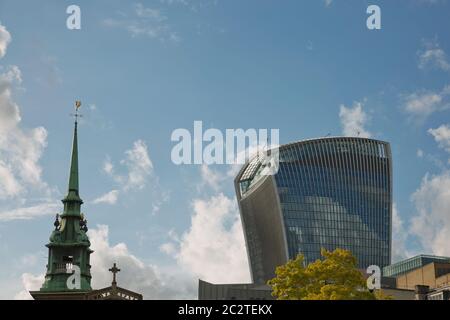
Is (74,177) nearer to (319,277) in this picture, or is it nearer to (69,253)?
(69,253)

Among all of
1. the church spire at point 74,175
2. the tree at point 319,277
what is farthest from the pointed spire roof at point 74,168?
the tree at point 319,277

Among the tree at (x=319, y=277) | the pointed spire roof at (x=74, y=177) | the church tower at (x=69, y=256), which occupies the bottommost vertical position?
the tree at (x=319, y=277)

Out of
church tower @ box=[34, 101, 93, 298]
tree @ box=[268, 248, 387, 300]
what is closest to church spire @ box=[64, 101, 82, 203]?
church tower @ box=[34, 101, 93, 298]

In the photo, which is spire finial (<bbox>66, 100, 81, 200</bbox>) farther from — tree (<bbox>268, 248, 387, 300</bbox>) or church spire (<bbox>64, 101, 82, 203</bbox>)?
tree (<bbox>268, 248, 387, 300</bbox>)

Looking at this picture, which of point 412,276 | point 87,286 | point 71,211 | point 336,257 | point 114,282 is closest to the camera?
point 336,257

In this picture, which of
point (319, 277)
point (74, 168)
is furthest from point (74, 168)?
point (319, 277)

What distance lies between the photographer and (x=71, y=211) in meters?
132

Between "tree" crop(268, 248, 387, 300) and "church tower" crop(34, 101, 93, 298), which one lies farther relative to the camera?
"church tower" crop(34, 101, 93, 298)

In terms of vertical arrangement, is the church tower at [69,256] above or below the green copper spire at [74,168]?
below

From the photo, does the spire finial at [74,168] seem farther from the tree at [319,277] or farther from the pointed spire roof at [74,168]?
the tree at [319,277]
